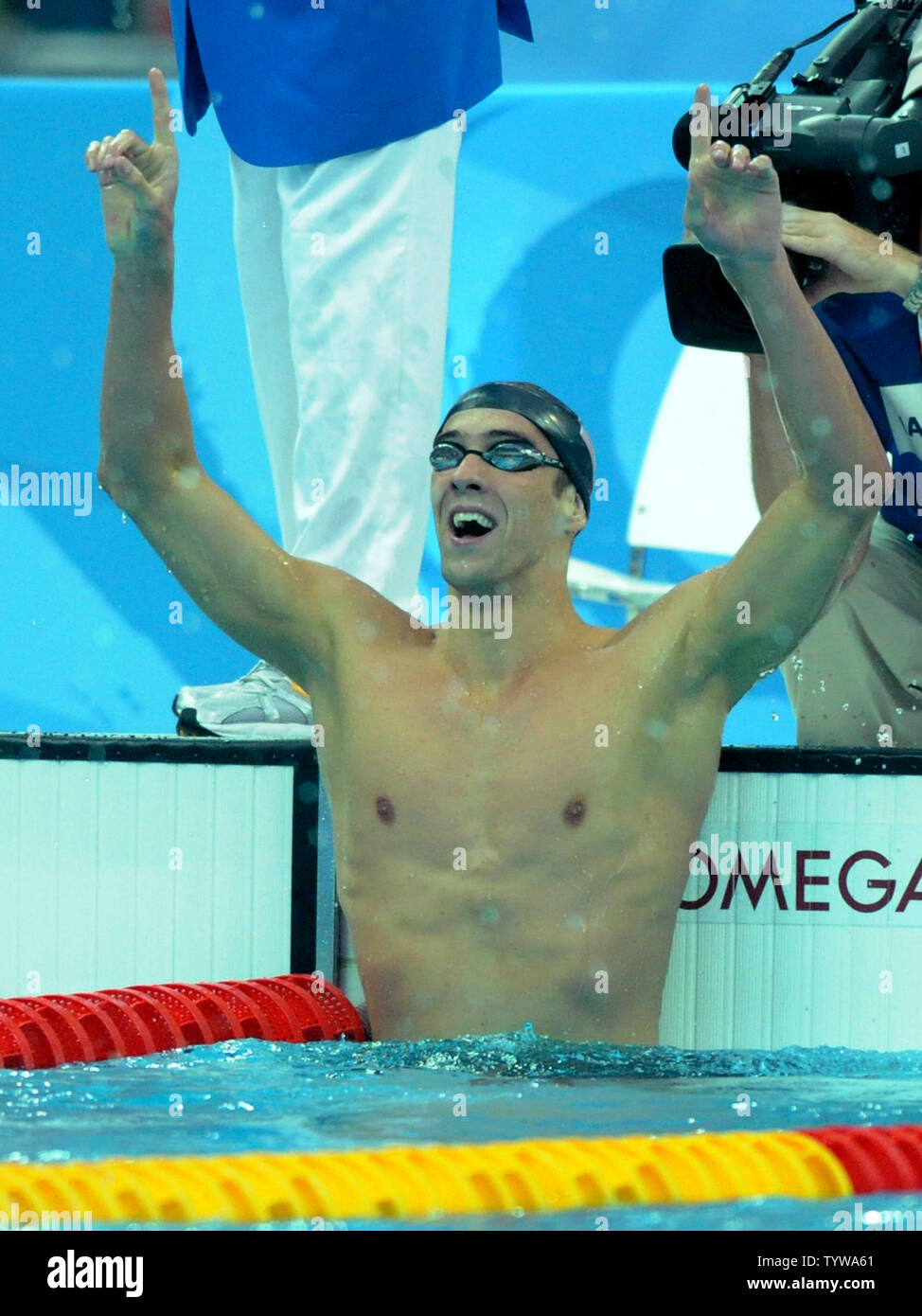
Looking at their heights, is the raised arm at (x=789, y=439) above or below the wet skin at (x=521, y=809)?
above

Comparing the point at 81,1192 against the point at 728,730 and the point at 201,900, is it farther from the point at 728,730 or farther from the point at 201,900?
the point at 728,730

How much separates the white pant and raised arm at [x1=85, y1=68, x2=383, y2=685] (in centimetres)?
38

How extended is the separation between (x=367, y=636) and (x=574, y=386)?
2.44m

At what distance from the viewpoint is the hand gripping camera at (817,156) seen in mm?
2611

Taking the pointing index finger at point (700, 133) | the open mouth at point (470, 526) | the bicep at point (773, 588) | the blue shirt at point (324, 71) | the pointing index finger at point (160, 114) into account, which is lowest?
the bicep at point (773, 588)

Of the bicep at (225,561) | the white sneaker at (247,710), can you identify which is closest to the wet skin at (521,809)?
the bicep at (225,561)

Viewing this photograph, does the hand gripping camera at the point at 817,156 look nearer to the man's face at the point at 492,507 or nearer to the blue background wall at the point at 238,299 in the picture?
the man's face at the point at 492,507

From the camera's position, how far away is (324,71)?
317 centimetres

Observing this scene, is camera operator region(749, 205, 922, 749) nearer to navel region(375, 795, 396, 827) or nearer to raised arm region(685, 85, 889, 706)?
raised arm region(685, 85, 889, 706)

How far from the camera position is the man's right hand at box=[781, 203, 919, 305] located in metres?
2.63

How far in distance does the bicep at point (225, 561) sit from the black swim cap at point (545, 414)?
307 mm

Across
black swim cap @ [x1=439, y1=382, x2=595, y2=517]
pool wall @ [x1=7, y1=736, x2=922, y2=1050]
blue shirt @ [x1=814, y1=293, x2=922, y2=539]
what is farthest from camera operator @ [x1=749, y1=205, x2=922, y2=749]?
black swim cap @ [x1=439, y1=382, x2=595, y2=517]

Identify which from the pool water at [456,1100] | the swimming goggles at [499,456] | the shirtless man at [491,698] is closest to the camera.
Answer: the pool water at [456,1100]
